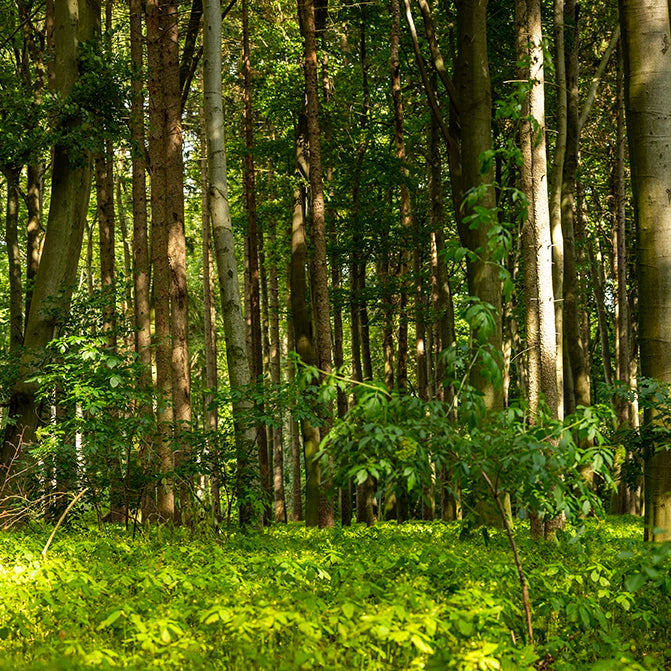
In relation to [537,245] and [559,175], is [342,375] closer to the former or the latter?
[537,245]

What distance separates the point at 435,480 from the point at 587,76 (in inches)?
811

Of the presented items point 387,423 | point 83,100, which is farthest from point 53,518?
point 387,423

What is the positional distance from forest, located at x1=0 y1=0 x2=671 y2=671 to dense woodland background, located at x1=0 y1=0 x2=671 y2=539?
0.20 feet

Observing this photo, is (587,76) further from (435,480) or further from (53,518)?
(435,480)

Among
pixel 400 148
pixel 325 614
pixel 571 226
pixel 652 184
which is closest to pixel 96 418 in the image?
pixel 325 614

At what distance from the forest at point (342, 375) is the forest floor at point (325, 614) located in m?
0.03

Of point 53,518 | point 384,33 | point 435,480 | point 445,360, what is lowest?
point 53,518

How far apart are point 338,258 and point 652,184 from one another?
50.6ft

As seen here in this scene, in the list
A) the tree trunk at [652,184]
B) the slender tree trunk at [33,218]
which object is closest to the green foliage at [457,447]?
the tree trunk at [652,184]

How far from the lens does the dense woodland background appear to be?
5242 mm

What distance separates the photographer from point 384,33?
21141 mm

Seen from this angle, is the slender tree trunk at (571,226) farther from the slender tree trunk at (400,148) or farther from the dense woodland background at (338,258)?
the slender tree trunk at (400,148)

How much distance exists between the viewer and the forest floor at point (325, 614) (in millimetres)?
4059

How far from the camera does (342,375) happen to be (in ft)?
22.3
